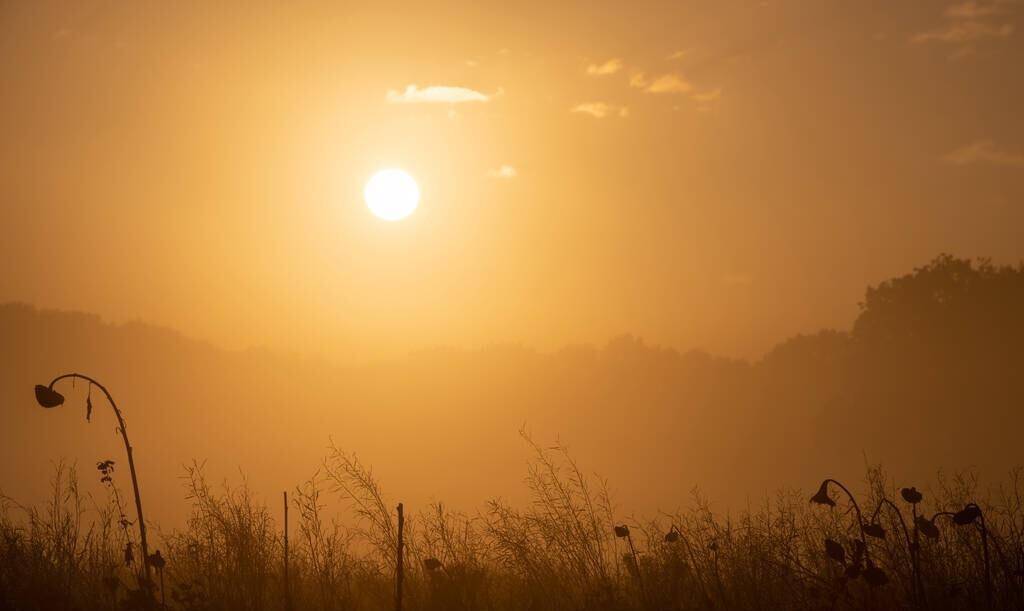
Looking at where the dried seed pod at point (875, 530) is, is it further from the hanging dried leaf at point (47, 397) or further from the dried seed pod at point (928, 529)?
the hanging dried leaf at point (47, 397)

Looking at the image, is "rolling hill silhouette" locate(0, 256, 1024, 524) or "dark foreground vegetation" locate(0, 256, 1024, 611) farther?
"rolling hill silhouette" locate(0, 256, 1024, 524)

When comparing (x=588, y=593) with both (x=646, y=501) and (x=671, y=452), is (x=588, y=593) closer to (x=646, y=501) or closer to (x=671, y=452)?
(x=646, y=501)

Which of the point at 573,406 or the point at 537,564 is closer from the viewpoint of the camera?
the point at 537,564

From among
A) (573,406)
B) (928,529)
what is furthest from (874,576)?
(573,406)

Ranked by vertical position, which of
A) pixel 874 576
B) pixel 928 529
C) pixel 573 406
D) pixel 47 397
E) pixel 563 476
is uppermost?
pixel 573 406

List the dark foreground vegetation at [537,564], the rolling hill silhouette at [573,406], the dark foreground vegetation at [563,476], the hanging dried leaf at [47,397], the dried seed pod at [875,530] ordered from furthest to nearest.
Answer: the rolling hill silhouette at [573,406] → the dark foreground vegetation at [563,476] → the dark foreground vegetation at [537,564] → the hanging dried leaf at [47,397] → the dried seed pod at [875,530]

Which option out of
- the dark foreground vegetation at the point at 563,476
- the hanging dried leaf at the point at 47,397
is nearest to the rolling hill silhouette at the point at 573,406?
the dark foreground vegetation at the point at 563,476

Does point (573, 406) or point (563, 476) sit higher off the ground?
point (573, 406)

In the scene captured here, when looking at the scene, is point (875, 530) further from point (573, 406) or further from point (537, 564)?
point (573, 406)

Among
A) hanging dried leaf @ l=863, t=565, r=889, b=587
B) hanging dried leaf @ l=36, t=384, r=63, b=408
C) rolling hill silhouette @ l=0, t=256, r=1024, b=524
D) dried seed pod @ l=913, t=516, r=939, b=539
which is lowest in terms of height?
hanging dried leaf @ l=863, t=565, r=889, b=587

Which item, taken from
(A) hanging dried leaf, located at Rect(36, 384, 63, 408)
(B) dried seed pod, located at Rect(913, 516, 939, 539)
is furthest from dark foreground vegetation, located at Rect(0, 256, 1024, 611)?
(A) hanging dried leaf, located at Rect(36, 384, 63, 408)

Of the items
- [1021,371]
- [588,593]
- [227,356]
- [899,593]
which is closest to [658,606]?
[588,593]

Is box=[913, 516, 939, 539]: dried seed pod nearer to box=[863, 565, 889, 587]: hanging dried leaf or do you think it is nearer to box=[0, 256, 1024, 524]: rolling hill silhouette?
box=[863, 565, 889, 587]: hanging dried leaf

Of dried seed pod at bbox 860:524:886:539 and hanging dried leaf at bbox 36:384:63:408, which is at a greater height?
hanging dried leaf at bbox 36:384:63:408
